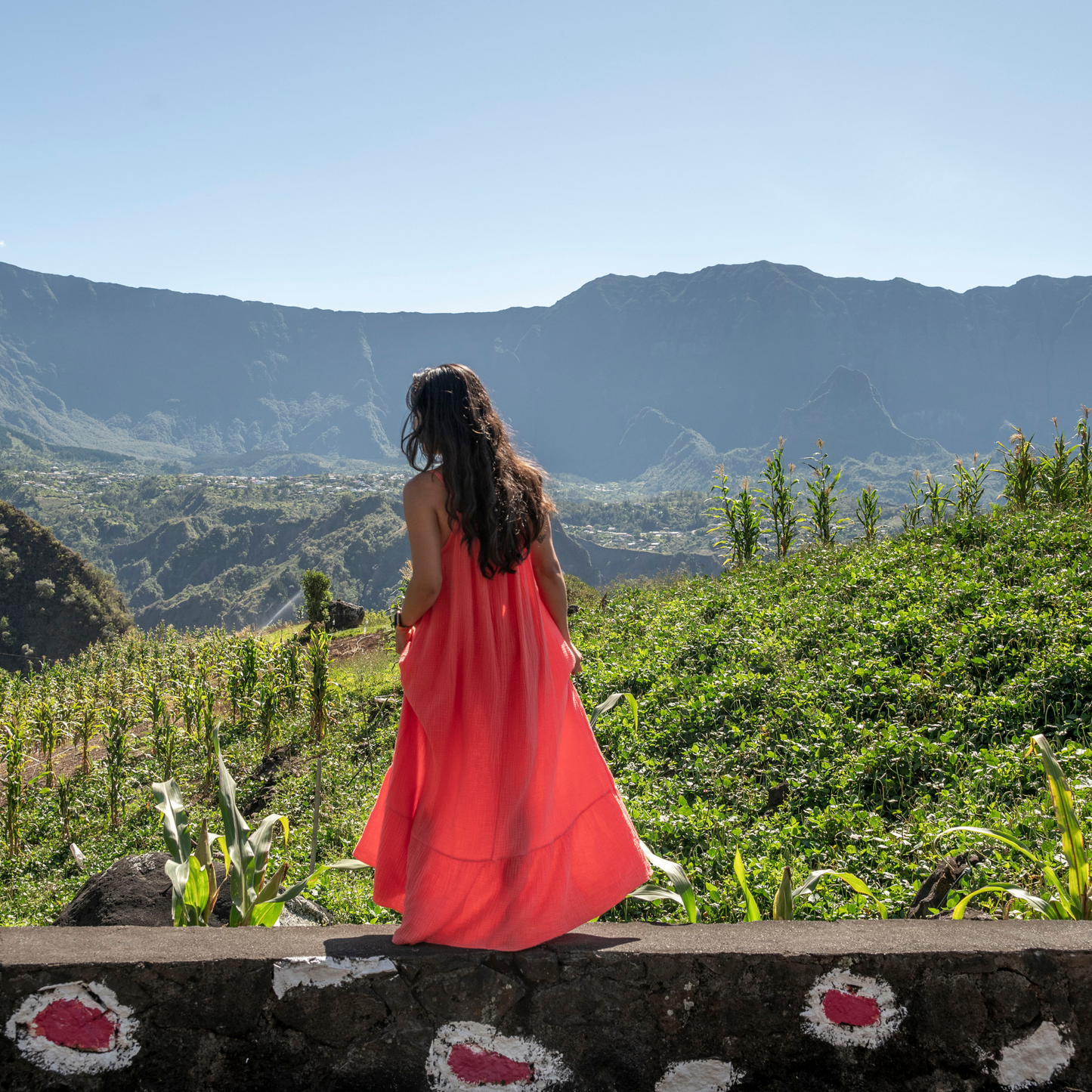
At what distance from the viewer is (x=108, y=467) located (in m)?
154

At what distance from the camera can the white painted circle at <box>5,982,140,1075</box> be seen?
5.02ft

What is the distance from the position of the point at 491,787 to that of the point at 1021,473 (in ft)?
29.3

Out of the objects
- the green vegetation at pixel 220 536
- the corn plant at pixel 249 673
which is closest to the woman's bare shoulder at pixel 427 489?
the corn plant at pixel 249 673

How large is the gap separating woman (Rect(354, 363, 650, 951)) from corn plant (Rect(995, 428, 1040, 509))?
8219mm

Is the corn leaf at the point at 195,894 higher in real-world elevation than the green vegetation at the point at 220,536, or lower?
higher

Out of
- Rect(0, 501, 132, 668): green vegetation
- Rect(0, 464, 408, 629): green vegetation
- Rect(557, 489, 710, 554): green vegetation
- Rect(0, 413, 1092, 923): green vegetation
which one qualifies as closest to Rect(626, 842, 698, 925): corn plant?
Rect(0, 413, 1092, 923): green vegetation

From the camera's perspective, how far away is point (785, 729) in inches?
168

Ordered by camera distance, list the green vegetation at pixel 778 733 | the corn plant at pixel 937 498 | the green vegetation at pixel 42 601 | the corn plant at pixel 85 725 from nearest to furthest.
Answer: the green vegetation at pixel 778 733, the corn plant at pixel 85 725, the corn plant at pixel 937 498, the green vegetation at pixel 42 601

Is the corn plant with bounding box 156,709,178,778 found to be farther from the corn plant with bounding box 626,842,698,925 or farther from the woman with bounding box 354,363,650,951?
the corn plant with bounding box 626,842,698,925

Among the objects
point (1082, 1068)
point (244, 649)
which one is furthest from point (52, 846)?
point (1082, 1068)

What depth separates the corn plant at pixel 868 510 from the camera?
10.2 meters

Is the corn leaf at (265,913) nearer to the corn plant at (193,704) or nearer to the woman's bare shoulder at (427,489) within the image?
the woman's bare shoulder at (427,489)

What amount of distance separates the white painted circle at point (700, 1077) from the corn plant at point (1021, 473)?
8.53 m

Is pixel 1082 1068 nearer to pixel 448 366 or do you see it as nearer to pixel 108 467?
pixel 448 366
